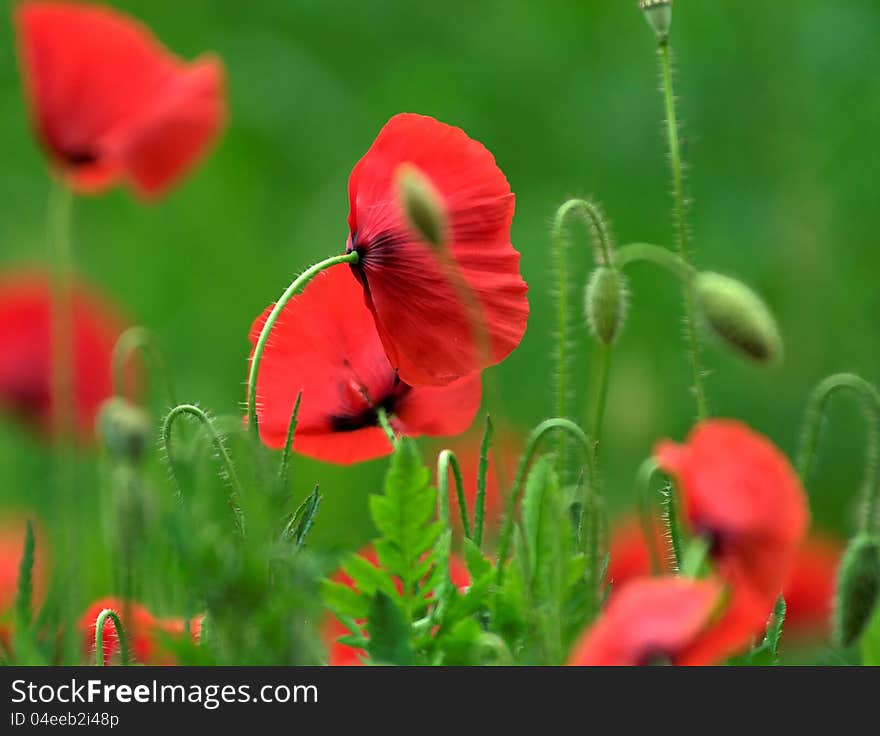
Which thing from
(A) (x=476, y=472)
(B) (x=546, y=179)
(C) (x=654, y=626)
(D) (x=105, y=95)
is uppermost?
(B) (x=546, y=179)

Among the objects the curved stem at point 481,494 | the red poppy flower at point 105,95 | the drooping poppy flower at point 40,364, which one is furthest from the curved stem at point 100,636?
the drooping poppy flower at point 40,364

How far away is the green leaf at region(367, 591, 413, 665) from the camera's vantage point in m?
0.56

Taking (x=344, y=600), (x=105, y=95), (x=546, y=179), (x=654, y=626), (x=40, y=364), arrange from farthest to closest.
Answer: (x=546, y=179) → (x=40, y=364) → (x=105, y=95) → (x=344, y=600) → (x=654, y=626)

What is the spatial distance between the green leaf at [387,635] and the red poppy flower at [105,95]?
45cm

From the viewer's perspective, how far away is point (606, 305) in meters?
0.70

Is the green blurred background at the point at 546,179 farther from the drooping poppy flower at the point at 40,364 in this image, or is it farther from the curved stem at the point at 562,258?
the curved stem at the point at 562,258

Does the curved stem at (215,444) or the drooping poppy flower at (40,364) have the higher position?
the drooping poppy flower at (40,364)

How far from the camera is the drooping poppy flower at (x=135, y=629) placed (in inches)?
24.0

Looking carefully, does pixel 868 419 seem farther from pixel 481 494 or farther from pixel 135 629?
pixel 135 629

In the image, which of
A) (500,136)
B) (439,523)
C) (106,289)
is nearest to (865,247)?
(500,136)

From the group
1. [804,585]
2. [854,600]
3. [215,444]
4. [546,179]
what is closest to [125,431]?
[215,444]

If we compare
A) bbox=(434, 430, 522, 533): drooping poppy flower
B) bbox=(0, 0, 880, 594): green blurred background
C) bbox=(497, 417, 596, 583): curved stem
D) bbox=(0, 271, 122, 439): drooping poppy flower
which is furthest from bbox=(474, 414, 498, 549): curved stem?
bbox=(0, 0, 880, 594): green blurred background

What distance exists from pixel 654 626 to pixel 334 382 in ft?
0.94

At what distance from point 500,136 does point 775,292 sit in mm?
697
